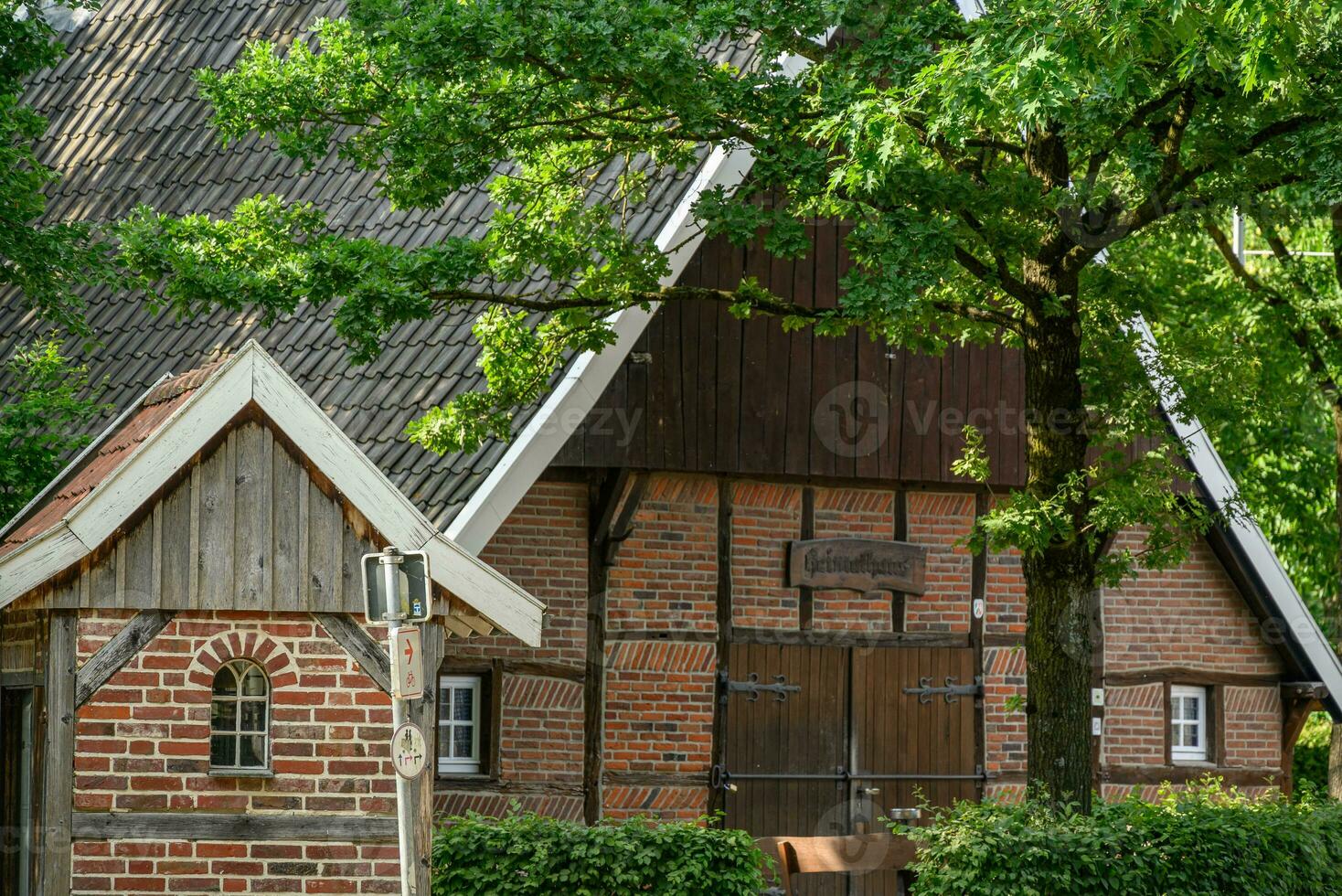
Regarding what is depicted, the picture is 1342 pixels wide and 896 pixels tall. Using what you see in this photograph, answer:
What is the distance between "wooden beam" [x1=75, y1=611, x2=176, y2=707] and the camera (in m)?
8.16

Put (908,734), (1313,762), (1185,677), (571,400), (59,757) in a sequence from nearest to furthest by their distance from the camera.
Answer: (59,757), (571,400), (908,734), (1185,677), (1313,762)

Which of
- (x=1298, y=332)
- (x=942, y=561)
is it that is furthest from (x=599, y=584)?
(x=1298, y=332)

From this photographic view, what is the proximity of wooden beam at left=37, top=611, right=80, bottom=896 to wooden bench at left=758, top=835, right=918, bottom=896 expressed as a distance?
435 centimetres

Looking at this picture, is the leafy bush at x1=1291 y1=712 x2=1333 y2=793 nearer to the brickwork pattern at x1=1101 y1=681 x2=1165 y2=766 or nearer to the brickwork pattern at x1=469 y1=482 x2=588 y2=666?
the brickwork pattern at x1=1101 y1=681 x2=1165 y2=766

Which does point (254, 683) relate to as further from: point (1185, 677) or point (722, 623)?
point (1185, 677)

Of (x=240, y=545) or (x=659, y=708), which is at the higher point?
(x=240, y=545)

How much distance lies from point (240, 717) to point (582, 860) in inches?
83.2

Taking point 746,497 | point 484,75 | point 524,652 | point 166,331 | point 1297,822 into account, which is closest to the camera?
point 484,75

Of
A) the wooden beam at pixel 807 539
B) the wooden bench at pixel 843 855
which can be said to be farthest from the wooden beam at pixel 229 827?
the wooden beam at pixel 807 539

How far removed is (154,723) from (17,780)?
1.10 meters

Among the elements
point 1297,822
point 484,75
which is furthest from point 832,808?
point 484,75

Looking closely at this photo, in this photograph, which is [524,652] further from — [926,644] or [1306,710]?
[1306,710]

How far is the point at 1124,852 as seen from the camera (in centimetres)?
989

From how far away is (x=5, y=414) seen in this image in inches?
430
